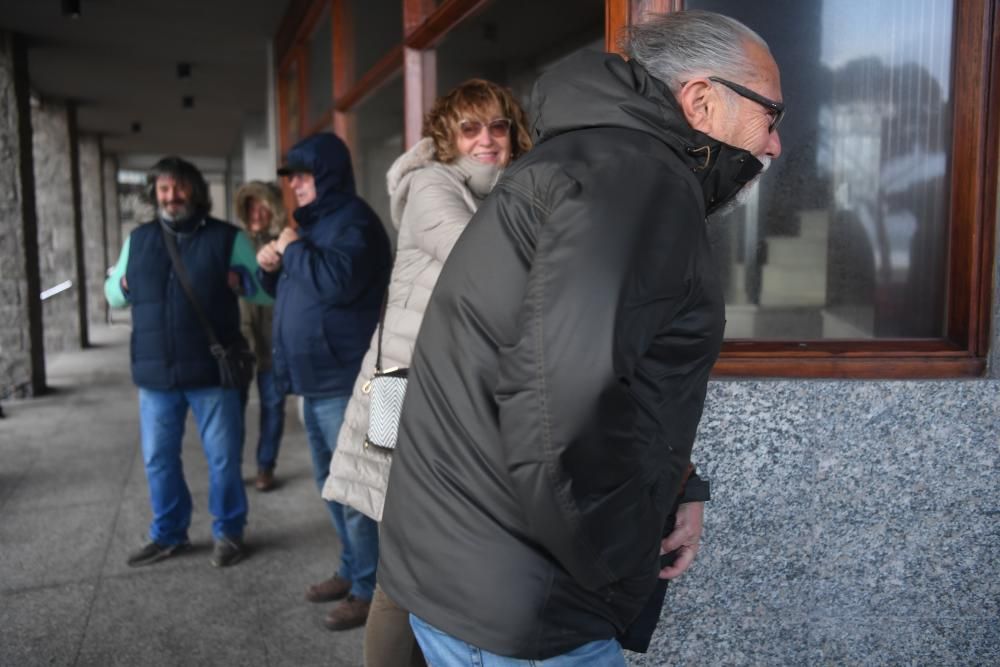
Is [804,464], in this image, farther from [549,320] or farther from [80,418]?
[80,418]

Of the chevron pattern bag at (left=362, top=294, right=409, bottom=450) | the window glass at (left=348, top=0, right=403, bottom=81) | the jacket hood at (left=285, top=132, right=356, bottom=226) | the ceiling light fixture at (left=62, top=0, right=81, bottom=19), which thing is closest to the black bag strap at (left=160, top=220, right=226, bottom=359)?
the jacket hood at (left=285, top=132, right=356, bottom=226)

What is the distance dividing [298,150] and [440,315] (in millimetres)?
2196

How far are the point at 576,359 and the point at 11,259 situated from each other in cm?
844

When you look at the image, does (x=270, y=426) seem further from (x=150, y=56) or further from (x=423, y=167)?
(x=150, y=56)

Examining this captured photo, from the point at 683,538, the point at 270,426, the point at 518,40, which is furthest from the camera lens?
the point at 518,40

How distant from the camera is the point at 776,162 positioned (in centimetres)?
251

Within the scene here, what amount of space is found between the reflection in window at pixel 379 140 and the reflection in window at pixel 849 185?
2.61 metres

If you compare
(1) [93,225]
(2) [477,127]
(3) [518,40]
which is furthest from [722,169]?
(1) [93,225]

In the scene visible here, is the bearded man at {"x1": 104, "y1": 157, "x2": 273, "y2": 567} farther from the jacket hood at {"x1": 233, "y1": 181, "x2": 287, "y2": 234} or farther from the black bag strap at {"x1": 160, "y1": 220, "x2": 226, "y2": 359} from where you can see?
the jacket hood at {"x1": 233, "y1": 181, "x2": 287, "y2": 234}

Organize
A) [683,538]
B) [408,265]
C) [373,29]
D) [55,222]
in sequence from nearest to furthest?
[683,538] < [408,265] < [373,29] < [55,222]

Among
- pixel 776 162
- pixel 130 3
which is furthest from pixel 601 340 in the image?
pixel 130 3

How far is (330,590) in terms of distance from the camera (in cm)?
351

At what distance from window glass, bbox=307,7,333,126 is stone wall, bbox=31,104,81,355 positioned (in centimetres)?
542

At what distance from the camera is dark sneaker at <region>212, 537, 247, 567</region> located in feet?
12.7
